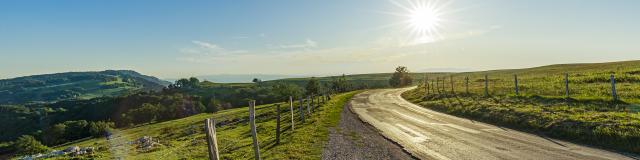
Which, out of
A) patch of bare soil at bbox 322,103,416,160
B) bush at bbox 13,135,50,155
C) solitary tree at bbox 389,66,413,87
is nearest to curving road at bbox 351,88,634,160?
patch of bare soil at bbox 322,103,416,160

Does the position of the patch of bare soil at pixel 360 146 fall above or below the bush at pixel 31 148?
above

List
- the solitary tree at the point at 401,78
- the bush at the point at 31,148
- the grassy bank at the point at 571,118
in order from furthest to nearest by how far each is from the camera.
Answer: the solitary tree at the point at 401,78
the bush at the point at 31,148
the grassy bank at the point at 571,118

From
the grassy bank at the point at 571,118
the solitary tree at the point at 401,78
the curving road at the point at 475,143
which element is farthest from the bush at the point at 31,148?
the solitary tree at the point at 401,78

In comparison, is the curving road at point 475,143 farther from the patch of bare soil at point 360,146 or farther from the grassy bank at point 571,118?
the grassy bank at point 571,118

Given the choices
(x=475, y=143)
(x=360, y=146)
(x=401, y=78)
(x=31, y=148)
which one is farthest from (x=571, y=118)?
(x=401, y=78)

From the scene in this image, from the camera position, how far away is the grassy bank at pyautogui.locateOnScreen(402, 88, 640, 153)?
15.8m

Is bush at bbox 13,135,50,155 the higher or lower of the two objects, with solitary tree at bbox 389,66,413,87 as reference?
lower

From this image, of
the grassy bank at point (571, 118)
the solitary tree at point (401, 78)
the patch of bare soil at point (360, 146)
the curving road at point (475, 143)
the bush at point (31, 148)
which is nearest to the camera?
the curving road at point (475, 143)

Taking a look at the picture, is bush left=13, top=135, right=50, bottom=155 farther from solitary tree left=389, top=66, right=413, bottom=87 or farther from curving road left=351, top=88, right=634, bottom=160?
solitary tree left=389, top=66, right=413, bottom=87

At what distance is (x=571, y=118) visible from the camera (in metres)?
20.2

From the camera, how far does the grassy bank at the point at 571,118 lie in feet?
52.0

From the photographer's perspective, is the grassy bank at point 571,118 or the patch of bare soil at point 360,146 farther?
the grassy bank at point 571,118

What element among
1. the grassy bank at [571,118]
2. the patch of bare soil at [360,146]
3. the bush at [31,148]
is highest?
the grassy bank at [571,118]

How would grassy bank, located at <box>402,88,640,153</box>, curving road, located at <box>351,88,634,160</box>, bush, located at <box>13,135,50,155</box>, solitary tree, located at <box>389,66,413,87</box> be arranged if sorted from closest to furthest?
curving road, located at <box>351,88,634,160</box>, grassy bank, located at <box>402,88,640,153</box>, bush, located at <box>13,135,50,155</box>, solitary tree, located at <box>389,66,413,87</box>
